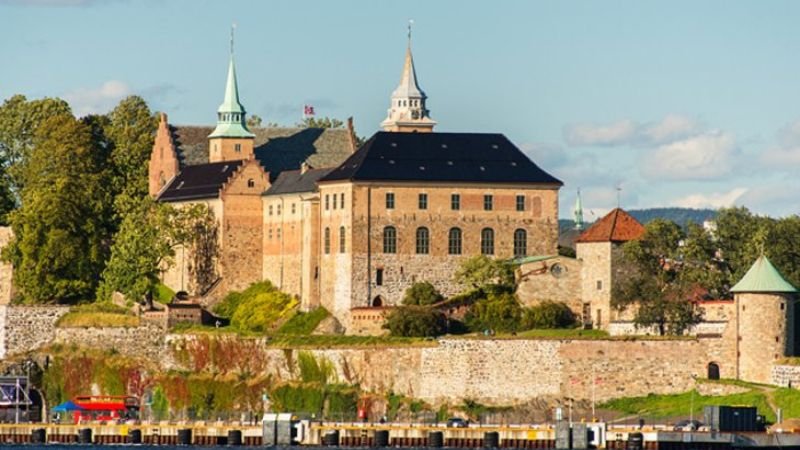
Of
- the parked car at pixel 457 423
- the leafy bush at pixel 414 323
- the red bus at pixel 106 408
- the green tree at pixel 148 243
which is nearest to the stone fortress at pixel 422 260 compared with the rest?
the green tree at pixel 148 243

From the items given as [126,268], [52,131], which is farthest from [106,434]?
[52,131]

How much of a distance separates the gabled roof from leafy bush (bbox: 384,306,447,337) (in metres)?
7.16

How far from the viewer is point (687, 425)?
109m

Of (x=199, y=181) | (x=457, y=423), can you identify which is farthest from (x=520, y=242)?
(x=199, y=181)

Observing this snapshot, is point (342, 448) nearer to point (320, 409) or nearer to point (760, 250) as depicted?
point (320, 409)

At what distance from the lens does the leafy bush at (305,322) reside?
128m

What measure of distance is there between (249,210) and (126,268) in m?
7.18

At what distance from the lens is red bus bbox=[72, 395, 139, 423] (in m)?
120

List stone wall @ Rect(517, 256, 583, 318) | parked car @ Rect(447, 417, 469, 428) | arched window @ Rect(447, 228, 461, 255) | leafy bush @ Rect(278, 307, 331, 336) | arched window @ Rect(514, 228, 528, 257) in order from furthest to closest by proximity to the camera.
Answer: arched window @ Rect(514, 228, 528, 257), arched window @ Rect(447, 228, 461, 255), leafy bush @ Rect(278, 307, 331, 336), stone wall @ Rect(517, 256, 583, 318), parked car @ Rect(447, 417, 469, 428)

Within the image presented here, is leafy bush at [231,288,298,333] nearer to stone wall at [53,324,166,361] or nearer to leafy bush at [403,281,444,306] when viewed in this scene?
stone wall at [53,324,166,361]

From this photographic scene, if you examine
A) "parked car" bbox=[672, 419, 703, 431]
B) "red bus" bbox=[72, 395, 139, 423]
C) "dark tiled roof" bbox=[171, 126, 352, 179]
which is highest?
"dark tiled roof" bbox=[171, 126, 352, 179]

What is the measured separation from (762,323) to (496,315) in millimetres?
13783

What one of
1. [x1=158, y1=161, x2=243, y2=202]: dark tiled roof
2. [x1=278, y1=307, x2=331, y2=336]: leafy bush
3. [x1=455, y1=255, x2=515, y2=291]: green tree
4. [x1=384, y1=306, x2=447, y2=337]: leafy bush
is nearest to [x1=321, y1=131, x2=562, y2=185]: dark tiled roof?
[x1=455, y1=255, x2=515, y2=291]: green tree

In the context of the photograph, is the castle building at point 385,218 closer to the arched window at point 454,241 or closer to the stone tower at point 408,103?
the arched window at point 454,241
